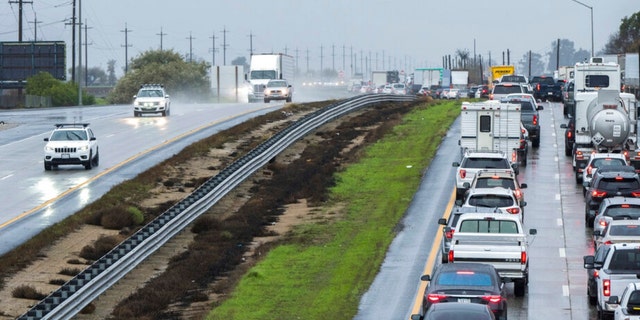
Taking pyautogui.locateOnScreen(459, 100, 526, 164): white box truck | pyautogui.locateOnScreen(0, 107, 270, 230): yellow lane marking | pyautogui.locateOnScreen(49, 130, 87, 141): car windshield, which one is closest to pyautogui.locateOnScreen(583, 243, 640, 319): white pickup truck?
pyautogui.locateOnScreen(0, 107, 270, 230): yellow lane marking

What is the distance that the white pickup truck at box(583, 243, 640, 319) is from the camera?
2512 centimetres

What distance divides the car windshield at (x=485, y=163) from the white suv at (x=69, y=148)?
1621 cm

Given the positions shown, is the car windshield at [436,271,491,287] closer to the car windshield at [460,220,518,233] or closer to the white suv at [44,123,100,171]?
the car windshield at [460,220,518,233]

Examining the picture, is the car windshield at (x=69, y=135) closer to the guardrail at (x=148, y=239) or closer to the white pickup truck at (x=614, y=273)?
the guardrail at (x=148, y=239)

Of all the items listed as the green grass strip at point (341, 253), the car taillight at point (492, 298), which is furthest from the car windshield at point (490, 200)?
the car taillight at point (492, 298)

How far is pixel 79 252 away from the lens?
3691 centimetres

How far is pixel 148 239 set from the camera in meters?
35.1

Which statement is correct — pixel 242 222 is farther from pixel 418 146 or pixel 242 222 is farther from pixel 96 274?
pixel 418 146

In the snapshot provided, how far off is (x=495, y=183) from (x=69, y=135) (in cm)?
2009

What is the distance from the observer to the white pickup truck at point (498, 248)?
2841 centimetres

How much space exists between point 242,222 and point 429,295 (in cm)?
2052

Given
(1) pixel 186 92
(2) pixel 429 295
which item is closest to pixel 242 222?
(2) pixel 429 295

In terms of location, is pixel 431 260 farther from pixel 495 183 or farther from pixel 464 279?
pixel 464 279

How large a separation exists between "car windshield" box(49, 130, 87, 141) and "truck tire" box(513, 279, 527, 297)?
27137mm
